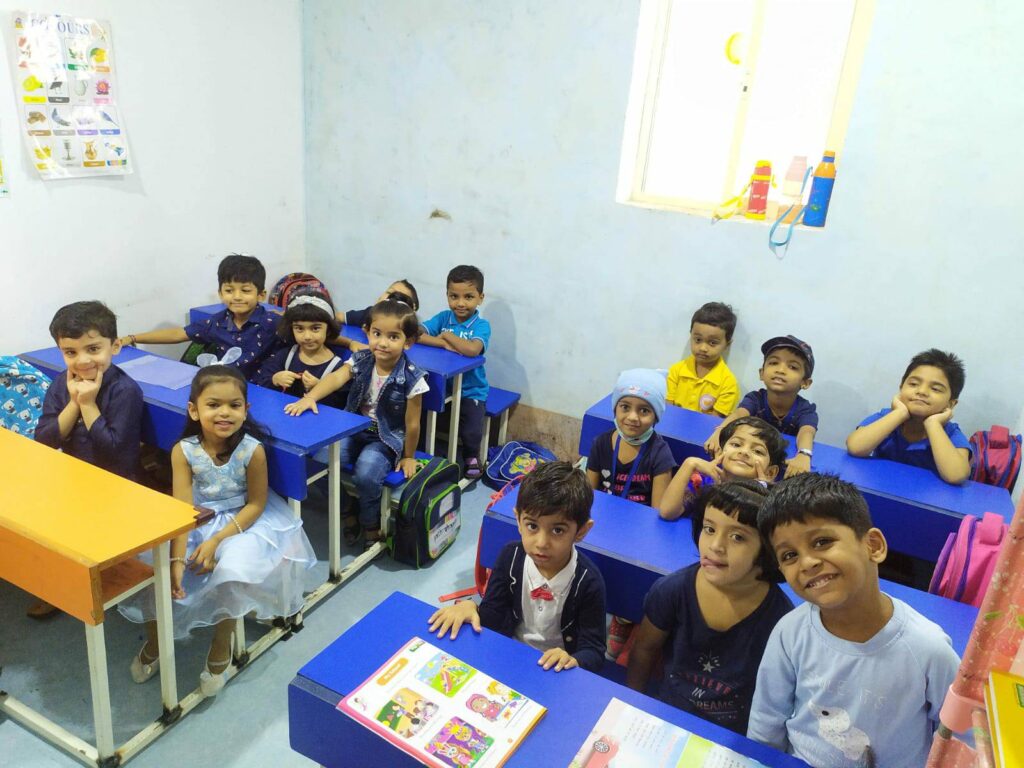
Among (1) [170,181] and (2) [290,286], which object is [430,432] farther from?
(1) [170,181]

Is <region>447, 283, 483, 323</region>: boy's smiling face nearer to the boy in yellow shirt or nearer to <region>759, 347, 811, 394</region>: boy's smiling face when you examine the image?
the boy in yellow shirt

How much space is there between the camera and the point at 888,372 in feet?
9.98

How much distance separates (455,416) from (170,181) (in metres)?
1.89

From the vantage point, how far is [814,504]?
46.9 inches

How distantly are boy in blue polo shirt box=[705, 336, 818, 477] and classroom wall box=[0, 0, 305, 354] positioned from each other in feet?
9.41

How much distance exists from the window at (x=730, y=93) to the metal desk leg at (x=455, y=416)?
1272 mm

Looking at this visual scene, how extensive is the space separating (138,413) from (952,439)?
9.90 feet

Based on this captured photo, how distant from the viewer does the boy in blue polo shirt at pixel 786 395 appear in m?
2.77

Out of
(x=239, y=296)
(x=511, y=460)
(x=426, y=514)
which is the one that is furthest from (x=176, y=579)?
(x=511, y=460)

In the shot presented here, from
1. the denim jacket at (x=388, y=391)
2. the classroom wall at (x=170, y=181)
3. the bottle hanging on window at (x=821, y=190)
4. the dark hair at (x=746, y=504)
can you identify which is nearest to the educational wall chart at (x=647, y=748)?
the dark hair at (x=746, y=504)

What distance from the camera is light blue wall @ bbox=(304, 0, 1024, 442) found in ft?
8.88

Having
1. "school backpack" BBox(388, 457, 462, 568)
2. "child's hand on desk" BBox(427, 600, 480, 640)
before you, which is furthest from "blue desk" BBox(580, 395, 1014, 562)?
"child's hand on desk" BBox(427, 600, 480, 640)

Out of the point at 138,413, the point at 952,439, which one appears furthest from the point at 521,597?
the point at 952,439

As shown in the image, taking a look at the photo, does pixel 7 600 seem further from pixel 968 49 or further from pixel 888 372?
pixel 968 49
